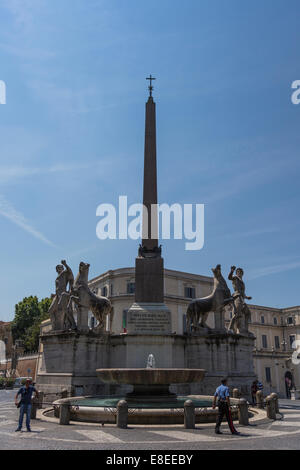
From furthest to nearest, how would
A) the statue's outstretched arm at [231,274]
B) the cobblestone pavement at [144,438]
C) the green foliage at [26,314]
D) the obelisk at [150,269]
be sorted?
the green foliage at [26,314]
the statue's outstretched arm at [231,274]
the obelisk at [150,269]
the cobblestone pavement at [144,438]

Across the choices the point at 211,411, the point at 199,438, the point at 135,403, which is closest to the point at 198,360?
the point at 135,403

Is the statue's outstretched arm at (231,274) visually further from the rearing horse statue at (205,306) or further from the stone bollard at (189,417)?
the stone bollard at (189,417)

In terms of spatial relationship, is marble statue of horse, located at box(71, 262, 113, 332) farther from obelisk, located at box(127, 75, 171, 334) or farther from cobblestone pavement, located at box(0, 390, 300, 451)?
cobblestone pavement, located at box(0, 390, 300, 451)

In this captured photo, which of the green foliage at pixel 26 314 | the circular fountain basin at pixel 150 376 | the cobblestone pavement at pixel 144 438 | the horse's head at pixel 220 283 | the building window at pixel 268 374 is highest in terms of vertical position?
the green foliage at pixel 26 314

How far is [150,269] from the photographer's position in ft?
53.9

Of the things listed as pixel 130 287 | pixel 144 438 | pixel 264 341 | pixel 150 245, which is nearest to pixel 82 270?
pixel 150 245

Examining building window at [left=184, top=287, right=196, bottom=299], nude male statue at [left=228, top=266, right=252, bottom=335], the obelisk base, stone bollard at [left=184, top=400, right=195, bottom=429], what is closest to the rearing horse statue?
nude male statue at [left=228, top=266, right=252, bottom=335]

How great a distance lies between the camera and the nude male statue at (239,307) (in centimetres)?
1852

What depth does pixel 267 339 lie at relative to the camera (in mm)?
57531

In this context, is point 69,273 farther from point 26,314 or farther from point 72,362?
point 26,314

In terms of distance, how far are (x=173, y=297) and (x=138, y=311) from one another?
3212cm

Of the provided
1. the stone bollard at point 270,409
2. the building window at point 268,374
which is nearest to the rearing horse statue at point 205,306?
the stone bollard at point 270,409

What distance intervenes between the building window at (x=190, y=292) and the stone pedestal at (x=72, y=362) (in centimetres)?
3259
